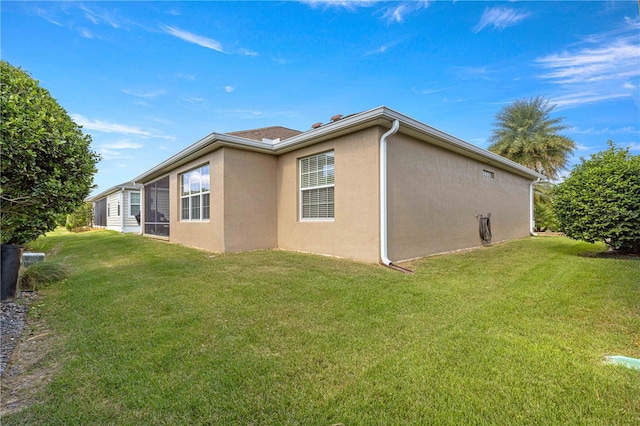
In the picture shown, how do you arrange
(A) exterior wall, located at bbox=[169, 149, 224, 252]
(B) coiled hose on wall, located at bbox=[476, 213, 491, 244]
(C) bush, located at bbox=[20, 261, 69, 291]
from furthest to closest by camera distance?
(B) coiled hose on wall, located at bbox=[476, 213, 491, 244]
(A) exterior wall, located at bbox=[169, 149, 224, 252]
(C) bush, located at bbox=[20, 261, 69, 291]

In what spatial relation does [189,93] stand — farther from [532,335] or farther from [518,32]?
[532,335]

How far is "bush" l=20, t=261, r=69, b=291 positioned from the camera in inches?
186

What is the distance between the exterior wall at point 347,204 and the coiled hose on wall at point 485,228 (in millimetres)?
4811

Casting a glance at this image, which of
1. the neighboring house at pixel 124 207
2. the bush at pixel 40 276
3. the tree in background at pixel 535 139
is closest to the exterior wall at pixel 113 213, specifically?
the neighboring house at pixel 124 207

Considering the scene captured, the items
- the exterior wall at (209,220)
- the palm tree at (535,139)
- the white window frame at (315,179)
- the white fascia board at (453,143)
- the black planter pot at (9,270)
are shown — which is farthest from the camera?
the palm tree at (535,139)

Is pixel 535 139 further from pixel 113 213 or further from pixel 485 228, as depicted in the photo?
pixel 113 213

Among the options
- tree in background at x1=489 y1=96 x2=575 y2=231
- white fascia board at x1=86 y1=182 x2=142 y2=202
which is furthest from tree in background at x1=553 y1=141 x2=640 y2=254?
white fascia board at x1=86 y1=182 x2=142 y2=202

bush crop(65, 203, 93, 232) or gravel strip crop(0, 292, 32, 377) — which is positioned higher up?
bush crop(65, 203, 93, 232)

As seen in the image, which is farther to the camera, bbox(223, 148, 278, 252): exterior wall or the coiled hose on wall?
the coiled hose on wall

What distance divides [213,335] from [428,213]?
5.71m

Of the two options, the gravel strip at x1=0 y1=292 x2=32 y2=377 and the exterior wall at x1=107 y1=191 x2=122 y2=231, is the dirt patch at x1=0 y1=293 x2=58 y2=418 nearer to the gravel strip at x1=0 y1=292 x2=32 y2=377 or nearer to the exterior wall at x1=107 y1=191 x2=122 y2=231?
the gravel strip at x1=0 y1=292 x2=32 y2=377

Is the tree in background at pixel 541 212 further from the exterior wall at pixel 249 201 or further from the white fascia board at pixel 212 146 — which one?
the white fascia board at pixel 212 146

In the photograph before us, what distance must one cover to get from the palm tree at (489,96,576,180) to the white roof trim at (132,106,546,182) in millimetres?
10687

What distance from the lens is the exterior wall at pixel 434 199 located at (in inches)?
245
